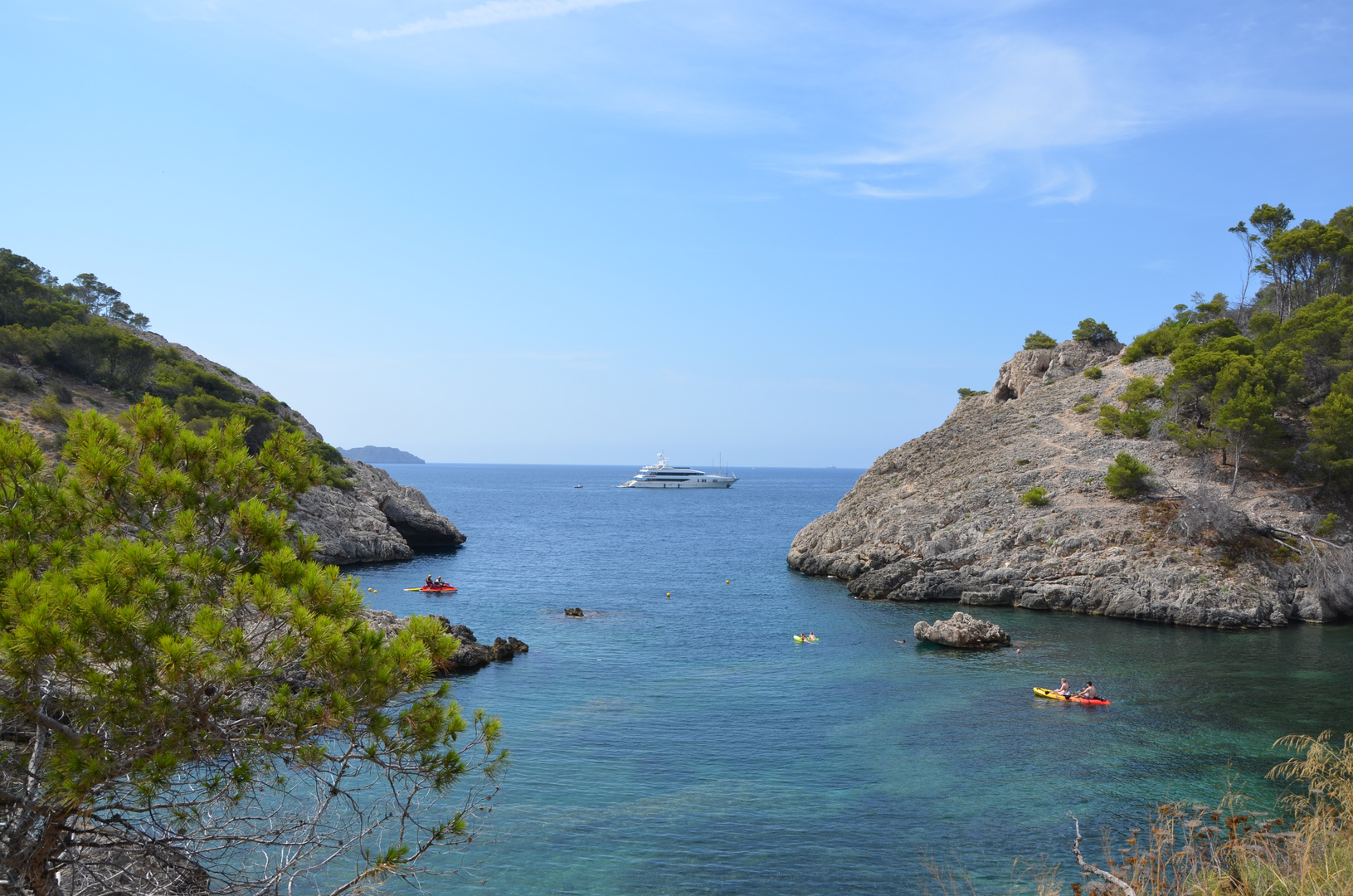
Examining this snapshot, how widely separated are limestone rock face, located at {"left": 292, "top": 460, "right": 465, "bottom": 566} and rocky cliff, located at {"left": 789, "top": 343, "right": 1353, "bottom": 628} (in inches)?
1319

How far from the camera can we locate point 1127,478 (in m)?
48.3

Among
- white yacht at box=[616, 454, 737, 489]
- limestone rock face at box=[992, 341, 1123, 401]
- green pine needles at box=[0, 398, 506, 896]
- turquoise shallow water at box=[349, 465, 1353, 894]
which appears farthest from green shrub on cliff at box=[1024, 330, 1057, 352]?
white yacht at box=[616, 454, 737, 489]

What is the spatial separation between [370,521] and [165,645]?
63767 mm

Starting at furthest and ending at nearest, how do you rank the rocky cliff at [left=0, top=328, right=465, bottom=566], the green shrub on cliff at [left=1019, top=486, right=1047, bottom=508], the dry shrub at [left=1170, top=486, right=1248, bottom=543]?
the rocky cliff at [left=0, top=328, right=465, bottom=566] → the green shrub on cliff at [left=1019, top=486, right=1047, bottom=508] → the dry shrub at [left=1170, top=486, right=1248, bottom=543]

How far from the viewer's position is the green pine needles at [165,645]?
6418 millimetres

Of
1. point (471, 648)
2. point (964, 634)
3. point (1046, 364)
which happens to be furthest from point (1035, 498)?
point (471, 648)

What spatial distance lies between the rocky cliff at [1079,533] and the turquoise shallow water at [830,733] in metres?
1.85

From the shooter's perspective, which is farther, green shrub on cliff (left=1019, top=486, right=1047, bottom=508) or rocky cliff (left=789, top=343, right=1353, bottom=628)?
green shrub on cliff (left=1019, top=486, right=1047, bottom=508)

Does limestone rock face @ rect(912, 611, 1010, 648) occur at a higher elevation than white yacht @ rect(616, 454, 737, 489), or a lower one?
lower

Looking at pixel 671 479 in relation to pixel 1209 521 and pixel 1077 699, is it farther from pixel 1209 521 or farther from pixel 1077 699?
pixel 1077 699

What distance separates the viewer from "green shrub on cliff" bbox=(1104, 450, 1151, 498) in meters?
48.2

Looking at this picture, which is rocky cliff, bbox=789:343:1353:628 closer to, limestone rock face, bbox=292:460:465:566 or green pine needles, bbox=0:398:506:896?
limestone rock face, bbox=292:460:465:566

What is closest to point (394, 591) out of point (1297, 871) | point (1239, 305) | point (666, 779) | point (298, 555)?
point (666, 779)

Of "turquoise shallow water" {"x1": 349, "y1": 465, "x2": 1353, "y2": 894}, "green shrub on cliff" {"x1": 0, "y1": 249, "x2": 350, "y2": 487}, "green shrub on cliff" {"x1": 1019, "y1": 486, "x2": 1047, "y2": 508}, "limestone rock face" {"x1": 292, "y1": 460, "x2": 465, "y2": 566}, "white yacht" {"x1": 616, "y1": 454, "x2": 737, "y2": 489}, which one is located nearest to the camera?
"turquoise shallow water" {"x1": 349, "y1": 465, "x2": 1353, "y2": 894}
